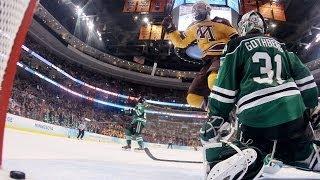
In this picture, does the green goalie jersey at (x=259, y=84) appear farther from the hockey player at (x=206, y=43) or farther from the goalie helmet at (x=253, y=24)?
the hockey player at (x=206, y=43)

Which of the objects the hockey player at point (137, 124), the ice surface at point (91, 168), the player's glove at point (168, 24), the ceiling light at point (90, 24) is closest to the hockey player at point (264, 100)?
the ice surface at point (91, 168)

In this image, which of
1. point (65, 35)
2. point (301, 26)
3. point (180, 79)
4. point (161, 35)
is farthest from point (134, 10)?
point (180, 79)

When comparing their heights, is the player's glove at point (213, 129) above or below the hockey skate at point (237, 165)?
above

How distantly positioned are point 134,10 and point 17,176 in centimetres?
1156

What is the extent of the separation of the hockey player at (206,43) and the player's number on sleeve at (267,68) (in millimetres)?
1240

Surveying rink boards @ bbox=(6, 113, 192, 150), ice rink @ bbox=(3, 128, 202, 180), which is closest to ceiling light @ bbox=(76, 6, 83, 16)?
rink boards @ bbox=(6, 113, 192, 150)

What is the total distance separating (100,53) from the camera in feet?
73.7

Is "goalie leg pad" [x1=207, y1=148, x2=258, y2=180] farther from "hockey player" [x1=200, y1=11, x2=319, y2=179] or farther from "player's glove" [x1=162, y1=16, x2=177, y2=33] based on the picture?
"player's glove" [x1=162, y1=16, x2=177, y2=33]

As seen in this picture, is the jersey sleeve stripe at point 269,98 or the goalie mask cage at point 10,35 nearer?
the goalie mask cage at point 10,35

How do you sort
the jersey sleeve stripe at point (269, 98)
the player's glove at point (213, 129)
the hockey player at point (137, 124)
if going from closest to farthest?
1. the jersey sleeve stripe at point (269, 98)
2. the player's glove at point (213, 129)
3. the hockey player at point (137, 124)

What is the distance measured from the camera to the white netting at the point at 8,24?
4.33 ft

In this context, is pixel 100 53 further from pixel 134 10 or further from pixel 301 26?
pixel 301 26

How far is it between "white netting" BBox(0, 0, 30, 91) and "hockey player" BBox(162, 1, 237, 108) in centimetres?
207

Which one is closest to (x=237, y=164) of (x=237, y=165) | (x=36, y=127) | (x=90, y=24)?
(x=237, y=165)
